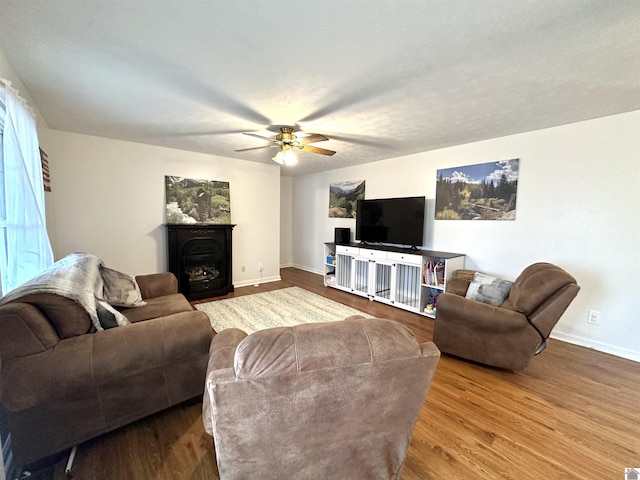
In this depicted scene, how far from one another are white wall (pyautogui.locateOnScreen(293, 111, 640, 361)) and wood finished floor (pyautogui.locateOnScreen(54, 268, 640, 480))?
61 cm

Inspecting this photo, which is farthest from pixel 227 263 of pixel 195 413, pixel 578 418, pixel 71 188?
pixel 578 418

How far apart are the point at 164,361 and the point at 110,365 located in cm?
26

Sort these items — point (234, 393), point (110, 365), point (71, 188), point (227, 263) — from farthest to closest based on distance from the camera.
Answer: point (227, 263)
point (71, 188)
point (110, 365)
point (234, 393)

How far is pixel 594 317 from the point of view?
275 cm

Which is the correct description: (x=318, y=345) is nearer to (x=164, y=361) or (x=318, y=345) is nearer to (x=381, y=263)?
(x=164, y=361)

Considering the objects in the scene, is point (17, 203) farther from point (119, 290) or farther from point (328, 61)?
point (328, 61)

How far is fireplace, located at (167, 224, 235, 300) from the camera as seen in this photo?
401 cm

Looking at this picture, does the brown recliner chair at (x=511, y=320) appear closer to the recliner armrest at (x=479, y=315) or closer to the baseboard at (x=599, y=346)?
the recliner armrest at (x=479, y=315)

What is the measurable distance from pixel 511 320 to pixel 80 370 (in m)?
2.96

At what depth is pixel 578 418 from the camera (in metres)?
1.78

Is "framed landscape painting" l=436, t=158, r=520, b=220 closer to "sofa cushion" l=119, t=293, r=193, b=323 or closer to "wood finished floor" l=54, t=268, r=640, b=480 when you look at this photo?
"wood finished floor" l=54, t=268, r=640, b=480

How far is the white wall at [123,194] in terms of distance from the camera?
339 cm

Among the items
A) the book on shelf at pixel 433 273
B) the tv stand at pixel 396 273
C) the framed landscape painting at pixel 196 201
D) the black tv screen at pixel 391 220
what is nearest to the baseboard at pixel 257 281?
the tv stand at pixel 396 273

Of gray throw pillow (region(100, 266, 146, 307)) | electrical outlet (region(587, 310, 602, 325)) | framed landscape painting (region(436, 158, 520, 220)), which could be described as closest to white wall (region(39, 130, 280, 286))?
gray throw pillow (region(100, 266, 146, 307))
